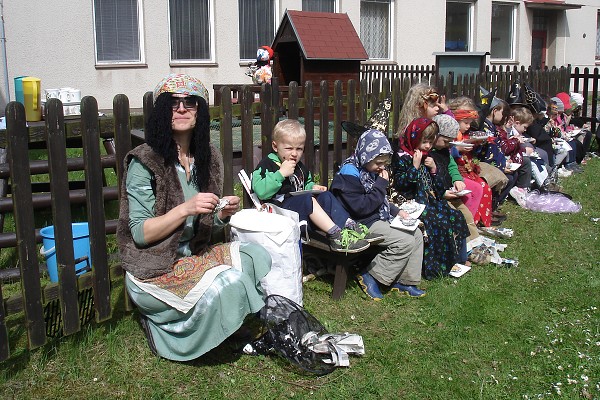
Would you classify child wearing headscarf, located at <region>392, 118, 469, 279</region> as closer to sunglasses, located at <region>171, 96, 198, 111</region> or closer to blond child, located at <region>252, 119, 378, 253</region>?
blond child, located at <region>252, 119, 378, 253</region>

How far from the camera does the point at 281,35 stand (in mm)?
11273

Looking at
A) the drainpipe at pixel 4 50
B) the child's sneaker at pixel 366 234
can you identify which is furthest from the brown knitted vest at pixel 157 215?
the drainpipe at pixel 4 50

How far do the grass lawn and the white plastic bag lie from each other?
446mm

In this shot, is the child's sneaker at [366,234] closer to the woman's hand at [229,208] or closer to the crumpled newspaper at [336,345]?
the crumpled newspaper at [336,345]

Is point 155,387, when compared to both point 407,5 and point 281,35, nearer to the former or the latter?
point 281,35

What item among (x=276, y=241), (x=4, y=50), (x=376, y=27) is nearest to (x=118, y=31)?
(x=4, y=50)

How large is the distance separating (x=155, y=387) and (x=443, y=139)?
143 inches

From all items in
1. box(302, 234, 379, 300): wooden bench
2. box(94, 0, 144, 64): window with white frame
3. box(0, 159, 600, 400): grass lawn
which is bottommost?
box(0, 159, 600, 400): grass lawn

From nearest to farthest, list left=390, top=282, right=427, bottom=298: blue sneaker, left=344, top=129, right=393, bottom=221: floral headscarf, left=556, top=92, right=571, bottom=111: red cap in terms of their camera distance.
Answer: left=344, top=129, right=393, bottom=221: floral headscarf
left=390, top=282, right=427, bottom=298: blue sneaker
left=556, top=92, right=571, bottom=111: red cap

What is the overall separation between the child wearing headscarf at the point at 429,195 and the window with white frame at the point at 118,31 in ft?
35.6

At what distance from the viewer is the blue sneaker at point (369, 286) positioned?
471 centimetres

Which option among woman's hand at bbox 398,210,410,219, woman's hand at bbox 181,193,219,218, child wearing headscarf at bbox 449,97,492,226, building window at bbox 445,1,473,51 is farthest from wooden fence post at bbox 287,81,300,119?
building window at bbox 445,1,473,51

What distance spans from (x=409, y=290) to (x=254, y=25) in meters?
12.8

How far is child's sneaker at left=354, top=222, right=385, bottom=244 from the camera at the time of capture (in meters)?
4.47
